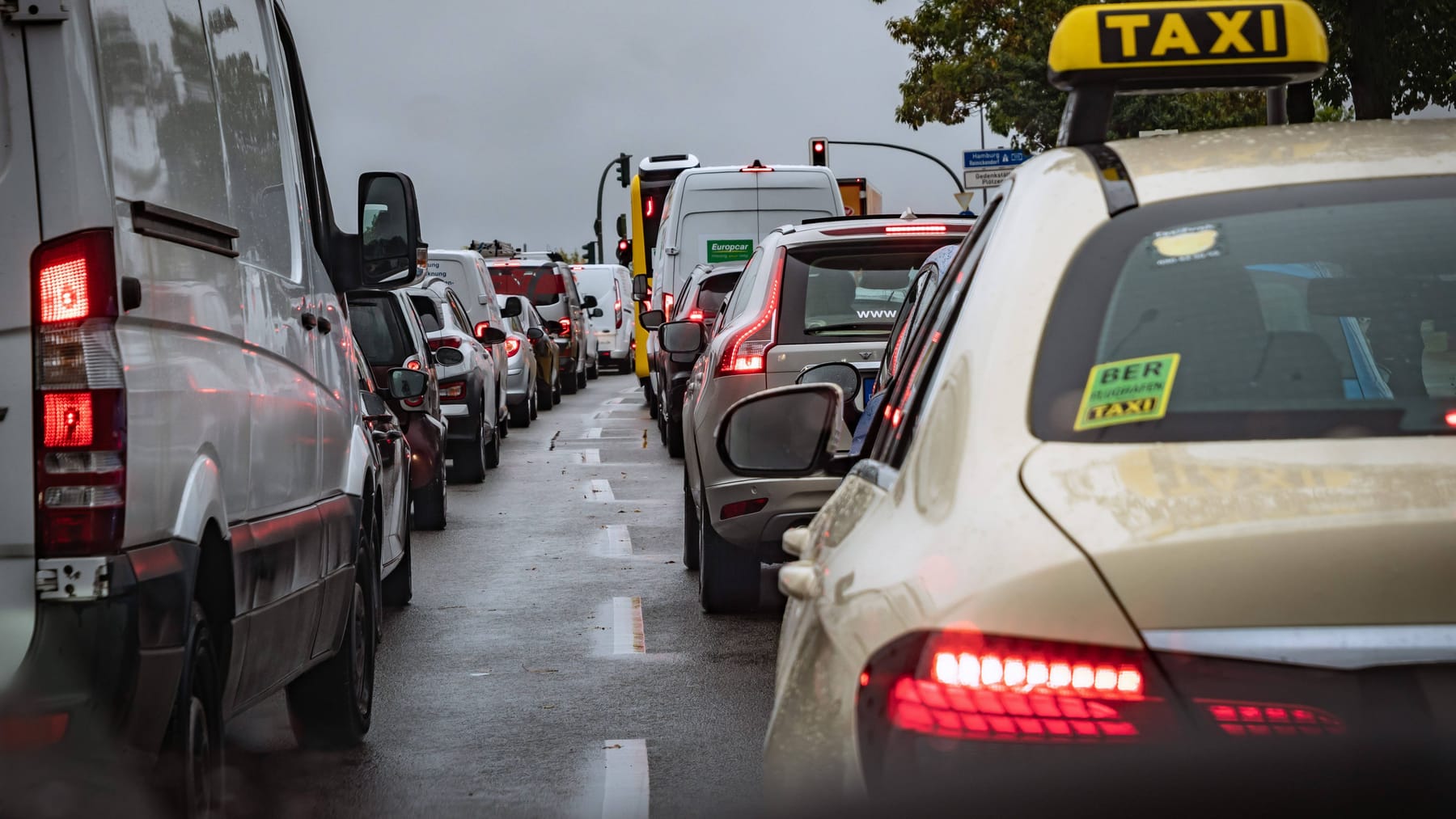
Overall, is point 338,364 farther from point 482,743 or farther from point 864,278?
point 864,278

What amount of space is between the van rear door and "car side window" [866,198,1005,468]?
1.49m

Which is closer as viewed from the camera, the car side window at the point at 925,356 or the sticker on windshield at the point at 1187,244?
the sticker on windshield at the point at 1187,244

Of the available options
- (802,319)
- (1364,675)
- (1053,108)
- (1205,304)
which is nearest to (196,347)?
(1205,304)

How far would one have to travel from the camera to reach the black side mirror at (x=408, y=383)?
426 inches

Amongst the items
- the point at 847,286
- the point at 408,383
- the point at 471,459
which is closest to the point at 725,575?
the point at 847,286

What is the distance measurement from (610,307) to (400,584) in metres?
34.7

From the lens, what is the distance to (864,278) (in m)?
9.59

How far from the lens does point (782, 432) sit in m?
3.81

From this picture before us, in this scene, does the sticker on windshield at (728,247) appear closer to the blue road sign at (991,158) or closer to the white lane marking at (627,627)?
the blue road sign at (991,158)

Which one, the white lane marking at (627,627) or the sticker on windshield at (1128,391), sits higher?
the sticker on windshield at (1128,391)

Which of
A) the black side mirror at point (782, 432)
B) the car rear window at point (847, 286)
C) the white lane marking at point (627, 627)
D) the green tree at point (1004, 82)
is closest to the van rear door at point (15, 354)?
the black side mirror at point (782, 432)

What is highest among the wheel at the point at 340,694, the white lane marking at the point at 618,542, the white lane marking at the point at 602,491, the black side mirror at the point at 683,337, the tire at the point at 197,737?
the black side mirror at the point at 683,337

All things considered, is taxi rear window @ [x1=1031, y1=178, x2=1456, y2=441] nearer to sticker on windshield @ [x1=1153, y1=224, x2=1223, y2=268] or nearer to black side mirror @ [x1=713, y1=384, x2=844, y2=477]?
sticker on windshield @ [x1=1153, y1=224, x2=1223, y2=268]

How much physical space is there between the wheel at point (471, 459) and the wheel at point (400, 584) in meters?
7.18
